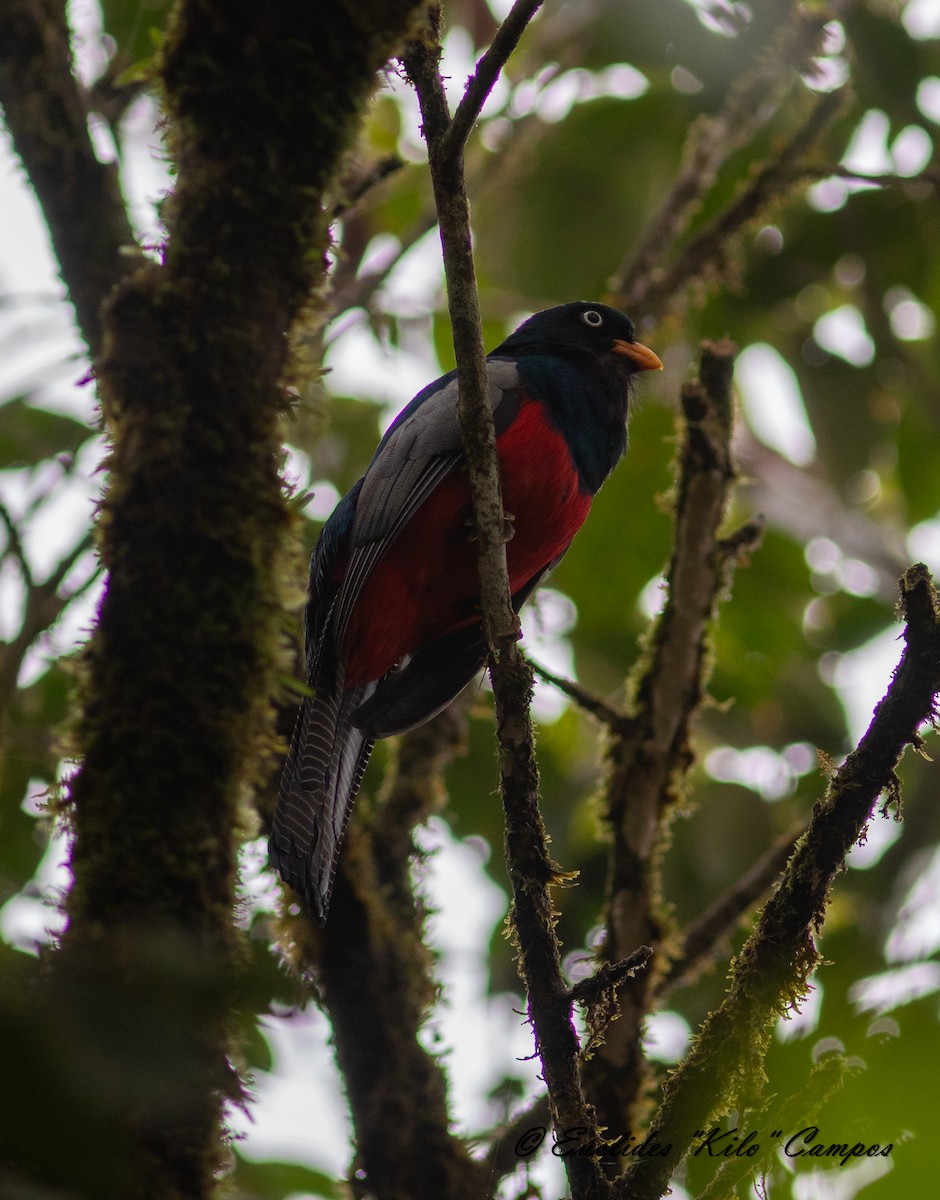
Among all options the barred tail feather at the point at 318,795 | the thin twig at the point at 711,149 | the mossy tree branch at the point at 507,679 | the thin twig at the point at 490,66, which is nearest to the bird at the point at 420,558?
the barred tail feather at the point at 318,795

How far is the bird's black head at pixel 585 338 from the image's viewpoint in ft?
14.5

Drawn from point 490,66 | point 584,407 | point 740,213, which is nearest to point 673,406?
point 740,213

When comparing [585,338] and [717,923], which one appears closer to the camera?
[717,923]

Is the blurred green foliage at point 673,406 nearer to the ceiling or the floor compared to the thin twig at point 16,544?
nearer to the ceiling

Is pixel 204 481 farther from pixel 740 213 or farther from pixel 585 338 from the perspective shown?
pixel 740 213

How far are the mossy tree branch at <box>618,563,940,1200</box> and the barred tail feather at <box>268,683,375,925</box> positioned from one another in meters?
1.19

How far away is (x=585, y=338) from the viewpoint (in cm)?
455

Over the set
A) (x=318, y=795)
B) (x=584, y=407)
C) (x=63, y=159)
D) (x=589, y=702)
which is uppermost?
(x=584, y=407)

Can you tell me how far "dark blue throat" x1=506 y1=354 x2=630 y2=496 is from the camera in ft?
13.0

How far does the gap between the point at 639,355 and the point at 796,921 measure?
9.16 feet

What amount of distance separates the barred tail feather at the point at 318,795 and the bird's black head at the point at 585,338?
147 centimetres

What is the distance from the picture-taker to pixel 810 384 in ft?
19.7

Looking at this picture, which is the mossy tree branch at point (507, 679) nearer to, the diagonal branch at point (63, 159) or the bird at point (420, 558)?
the bird at point (420, 558)

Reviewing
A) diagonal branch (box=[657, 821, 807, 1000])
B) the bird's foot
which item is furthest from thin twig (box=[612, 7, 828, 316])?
diagonal branch (box=[657, 821, 807, 1000])
